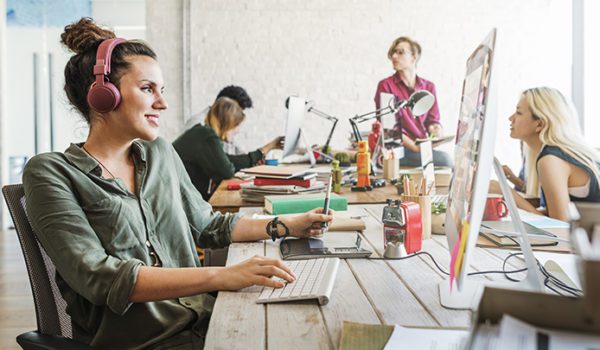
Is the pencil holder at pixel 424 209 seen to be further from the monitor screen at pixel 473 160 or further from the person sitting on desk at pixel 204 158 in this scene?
the person sitting on desk at pixel 204 158

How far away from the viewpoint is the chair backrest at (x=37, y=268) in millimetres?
1229

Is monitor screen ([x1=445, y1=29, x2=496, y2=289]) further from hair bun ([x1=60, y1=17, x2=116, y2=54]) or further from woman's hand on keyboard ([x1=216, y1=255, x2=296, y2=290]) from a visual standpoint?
hair bun ([x1=60, y1=17, x2=116, y2=54])

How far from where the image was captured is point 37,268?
48.6 inches

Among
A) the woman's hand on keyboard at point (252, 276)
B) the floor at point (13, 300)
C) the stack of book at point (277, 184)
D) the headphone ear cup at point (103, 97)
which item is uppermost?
the headphone ear cup at point (103, 97)

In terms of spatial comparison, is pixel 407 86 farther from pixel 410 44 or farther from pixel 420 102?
pixel 420 102

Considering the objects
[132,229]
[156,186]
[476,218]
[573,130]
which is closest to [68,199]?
[132,229]

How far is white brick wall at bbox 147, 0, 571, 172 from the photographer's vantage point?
20.7 ft

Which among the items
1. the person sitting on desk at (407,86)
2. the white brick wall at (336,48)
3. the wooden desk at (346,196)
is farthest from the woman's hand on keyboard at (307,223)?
the white brick wall at (336,48)

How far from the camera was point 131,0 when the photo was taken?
6352 mm

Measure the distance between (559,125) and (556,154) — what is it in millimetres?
167

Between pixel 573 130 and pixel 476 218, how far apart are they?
233 centimetres

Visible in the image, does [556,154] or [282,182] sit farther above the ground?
[556,154]

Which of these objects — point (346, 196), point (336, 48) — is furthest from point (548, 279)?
point (336, 48)

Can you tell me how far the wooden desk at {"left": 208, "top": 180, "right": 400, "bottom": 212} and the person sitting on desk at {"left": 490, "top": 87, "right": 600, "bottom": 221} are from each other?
0.52m
